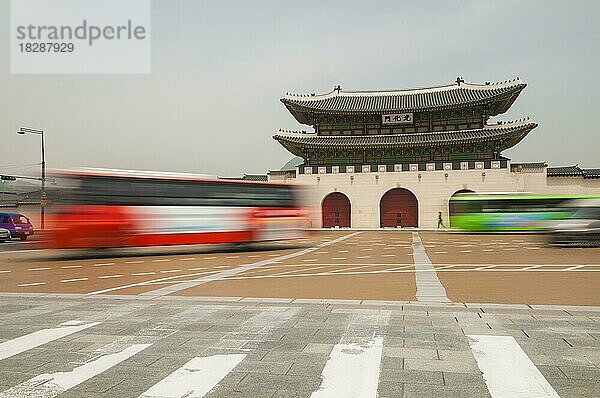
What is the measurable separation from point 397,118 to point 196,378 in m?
42.7

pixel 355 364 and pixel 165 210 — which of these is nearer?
pixel 355 364

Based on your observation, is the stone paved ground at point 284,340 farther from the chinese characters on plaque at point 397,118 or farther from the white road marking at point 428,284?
the chinese characters on plaque at point 397,118

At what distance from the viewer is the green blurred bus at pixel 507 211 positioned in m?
32.5

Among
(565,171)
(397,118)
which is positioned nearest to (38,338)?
(397,118)

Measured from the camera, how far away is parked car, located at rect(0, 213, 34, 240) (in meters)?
28.3

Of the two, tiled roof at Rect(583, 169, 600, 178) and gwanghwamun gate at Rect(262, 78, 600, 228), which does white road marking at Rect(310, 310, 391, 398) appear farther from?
tiled roof at Rect(583, 169, 600, 178)

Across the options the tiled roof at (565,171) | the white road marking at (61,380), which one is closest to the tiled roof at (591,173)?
the tiled roof at (565,171)

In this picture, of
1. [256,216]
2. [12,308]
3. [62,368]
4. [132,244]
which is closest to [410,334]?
[62,368]

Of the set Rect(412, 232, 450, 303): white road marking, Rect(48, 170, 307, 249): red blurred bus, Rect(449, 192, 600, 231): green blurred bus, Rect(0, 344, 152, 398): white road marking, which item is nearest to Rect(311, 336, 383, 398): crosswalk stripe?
Rect(0, 344, 152, 398): white road marking

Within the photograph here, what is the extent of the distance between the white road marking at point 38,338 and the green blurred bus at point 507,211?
3072 cm

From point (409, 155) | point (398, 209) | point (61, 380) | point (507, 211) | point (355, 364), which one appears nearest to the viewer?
point (61, 380)

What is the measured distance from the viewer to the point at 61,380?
4023 mm

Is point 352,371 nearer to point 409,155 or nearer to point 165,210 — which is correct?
point 165,210

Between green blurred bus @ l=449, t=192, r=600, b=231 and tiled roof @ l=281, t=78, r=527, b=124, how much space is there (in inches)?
399
